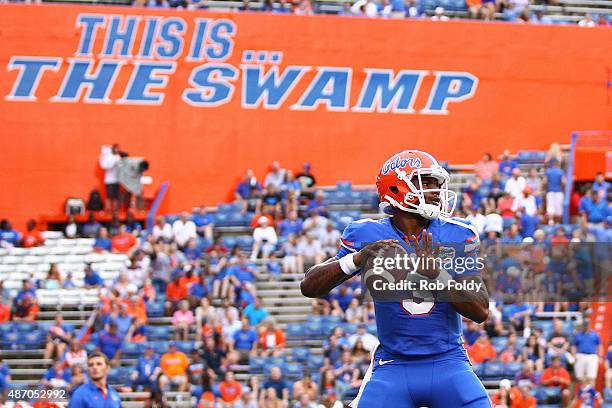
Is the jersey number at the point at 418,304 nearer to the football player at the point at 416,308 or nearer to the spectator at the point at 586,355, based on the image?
the football player at the point at 416,308

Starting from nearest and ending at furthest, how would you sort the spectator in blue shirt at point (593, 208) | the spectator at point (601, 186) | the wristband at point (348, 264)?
the wristband at point (348, 264)
the spectator in blue shirt at point (593, 208)
the spectator at point (601, 186)

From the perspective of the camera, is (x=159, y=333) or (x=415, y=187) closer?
(x=415, y=187)

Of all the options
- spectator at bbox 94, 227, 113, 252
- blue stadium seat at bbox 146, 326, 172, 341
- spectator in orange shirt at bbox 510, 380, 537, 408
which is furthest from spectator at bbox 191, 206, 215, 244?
spectator in orange shirt at bbox 510, 380, 537, 408

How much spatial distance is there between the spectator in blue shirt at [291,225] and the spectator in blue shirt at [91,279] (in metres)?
2.70

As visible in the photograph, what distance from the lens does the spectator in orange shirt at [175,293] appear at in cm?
1777

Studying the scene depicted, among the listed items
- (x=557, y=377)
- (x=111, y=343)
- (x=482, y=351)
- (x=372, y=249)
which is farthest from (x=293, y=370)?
(x=372, y=249)

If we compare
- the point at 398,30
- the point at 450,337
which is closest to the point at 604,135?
the point at 398,30

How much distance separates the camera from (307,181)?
71.3 feet

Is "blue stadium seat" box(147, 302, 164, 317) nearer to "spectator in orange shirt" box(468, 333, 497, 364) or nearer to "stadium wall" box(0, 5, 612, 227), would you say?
"spectator in orange shirt" box(468, 333, 497, 364)

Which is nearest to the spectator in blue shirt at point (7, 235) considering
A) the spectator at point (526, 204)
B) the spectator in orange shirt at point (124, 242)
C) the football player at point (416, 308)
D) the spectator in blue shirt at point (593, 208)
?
the spectator in orange shirt at point (124, 242)

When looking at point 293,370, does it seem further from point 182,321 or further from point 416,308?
point 416,308

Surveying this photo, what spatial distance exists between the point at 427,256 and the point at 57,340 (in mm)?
12684

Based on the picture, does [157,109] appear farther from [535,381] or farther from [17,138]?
[535,381]

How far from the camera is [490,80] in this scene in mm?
23484
